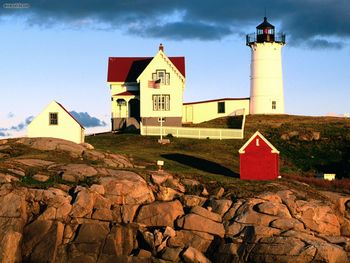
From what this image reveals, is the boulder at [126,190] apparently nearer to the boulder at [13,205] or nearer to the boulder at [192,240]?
the boulder at [192,240]

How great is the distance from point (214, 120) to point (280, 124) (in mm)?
7762

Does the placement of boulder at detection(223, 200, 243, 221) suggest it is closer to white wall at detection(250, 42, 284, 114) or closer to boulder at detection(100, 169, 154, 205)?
boulder at detection(100, 169, 154, 205)

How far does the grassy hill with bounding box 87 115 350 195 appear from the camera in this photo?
161ft

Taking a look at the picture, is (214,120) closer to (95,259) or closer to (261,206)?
(261,206)

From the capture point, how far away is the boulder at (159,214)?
35597mm

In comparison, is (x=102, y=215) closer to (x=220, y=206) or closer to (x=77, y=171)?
(x=77, y=171)

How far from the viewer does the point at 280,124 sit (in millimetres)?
67750

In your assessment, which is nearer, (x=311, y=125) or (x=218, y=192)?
(x=218, y=192)

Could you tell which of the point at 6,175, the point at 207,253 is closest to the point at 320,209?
the point at 207,253

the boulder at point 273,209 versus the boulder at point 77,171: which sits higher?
the boulder at point 77,171

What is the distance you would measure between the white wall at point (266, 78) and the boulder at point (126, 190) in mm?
37426

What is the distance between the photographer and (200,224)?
34906 mm

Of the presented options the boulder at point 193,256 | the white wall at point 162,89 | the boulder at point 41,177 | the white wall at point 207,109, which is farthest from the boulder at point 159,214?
the white wall at point 207,109

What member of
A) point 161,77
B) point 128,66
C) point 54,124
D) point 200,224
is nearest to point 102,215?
point 200,224
